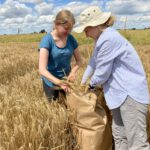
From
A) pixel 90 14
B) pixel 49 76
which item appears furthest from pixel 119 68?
pixel 49 76

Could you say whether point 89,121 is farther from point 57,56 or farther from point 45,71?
point 57,56

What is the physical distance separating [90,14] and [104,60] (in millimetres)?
453

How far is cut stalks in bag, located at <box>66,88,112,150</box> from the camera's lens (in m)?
3.37

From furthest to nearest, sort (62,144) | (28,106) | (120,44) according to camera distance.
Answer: (28,106) → (62,144) → (120,44)

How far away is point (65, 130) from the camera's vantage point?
3561mm

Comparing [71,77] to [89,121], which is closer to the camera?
[89,121]

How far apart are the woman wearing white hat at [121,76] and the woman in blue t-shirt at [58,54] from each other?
378 mm

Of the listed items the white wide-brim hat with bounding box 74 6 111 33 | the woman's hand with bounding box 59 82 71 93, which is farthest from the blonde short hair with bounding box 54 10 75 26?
the woman's hand with bounding box 59 82 71 93

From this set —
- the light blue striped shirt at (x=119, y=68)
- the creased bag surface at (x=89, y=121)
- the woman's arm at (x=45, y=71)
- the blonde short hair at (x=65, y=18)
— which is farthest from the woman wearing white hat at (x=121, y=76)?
the woman's arm at (x=45, y=71)

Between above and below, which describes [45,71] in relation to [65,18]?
below

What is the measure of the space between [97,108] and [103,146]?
1.16ft

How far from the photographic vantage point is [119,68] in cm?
314

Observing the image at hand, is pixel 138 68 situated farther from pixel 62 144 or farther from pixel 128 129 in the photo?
pixel 62 144

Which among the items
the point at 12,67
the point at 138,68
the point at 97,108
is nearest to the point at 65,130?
the point at 97,108
